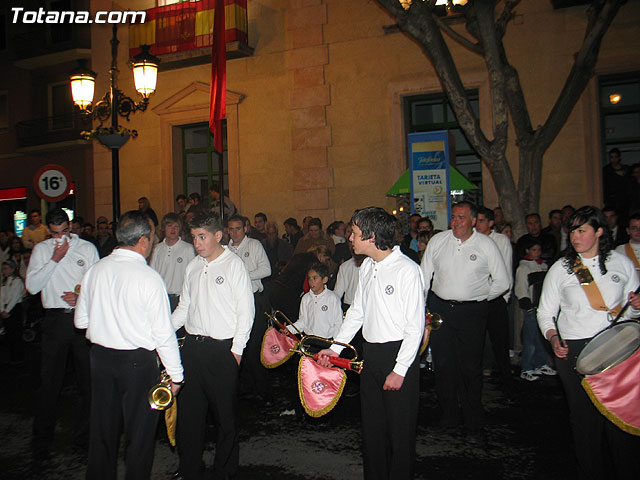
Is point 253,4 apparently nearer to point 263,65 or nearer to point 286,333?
point 263,65

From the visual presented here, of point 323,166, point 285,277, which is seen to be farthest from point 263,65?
point 285,277

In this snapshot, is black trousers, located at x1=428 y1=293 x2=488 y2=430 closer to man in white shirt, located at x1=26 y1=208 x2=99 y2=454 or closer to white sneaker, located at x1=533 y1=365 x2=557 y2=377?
white sneaker, located at x1=533 y1=365 x2=557 y2=377

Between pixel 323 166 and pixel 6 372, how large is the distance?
8.21 meters

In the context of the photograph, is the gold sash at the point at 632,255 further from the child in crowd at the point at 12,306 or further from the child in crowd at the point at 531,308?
the child in crowd at the point at 12,306

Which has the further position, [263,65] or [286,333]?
[263,65]

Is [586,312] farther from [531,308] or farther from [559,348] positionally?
[531,308]

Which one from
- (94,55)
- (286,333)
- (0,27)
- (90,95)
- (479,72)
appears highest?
(0,27)

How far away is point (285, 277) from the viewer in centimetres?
852

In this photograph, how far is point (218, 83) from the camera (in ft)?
32.7

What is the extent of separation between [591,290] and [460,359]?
221 cm

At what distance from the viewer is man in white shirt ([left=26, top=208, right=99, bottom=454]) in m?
5.85

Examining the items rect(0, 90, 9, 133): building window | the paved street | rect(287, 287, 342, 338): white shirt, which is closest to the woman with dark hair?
the paved street

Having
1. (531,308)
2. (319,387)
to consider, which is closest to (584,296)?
(319,387)

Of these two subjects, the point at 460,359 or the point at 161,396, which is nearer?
the point at 161,396
